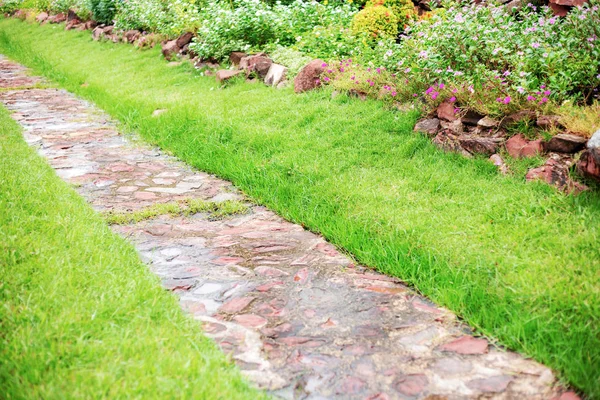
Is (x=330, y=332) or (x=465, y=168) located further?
(x=465, y=168)

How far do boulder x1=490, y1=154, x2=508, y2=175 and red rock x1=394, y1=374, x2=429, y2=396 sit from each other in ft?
8.10

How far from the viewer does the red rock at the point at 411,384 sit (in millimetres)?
2525

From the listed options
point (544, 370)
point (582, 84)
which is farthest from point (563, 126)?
point (544, 370)

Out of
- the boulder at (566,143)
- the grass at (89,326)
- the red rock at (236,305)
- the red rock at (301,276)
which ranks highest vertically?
the boulder at (566,143)

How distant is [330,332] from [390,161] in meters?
2.46

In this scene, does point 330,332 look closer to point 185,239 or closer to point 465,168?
point 185,239

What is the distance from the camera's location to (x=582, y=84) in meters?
4.86

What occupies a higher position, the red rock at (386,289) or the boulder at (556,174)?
the boulder at (556,174)

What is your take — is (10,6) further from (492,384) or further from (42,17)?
(492,384)

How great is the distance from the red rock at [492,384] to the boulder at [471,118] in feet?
10.1

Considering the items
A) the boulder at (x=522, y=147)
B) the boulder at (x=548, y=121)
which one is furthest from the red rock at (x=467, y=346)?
the boulder at (x=548, y=121)

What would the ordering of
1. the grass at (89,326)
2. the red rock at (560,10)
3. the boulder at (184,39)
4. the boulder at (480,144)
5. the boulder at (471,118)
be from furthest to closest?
1. the boulder at (184,39)
2. the red rock at (560,10)
3. the boulder at (471,118)
4. the boulder at (480,144)
5. the grass at (89,326)

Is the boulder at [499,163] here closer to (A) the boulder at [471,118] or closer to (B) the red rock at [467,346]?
(A) the boulder at [471,118]

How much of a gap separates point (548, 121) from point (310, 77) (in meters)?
3.51
